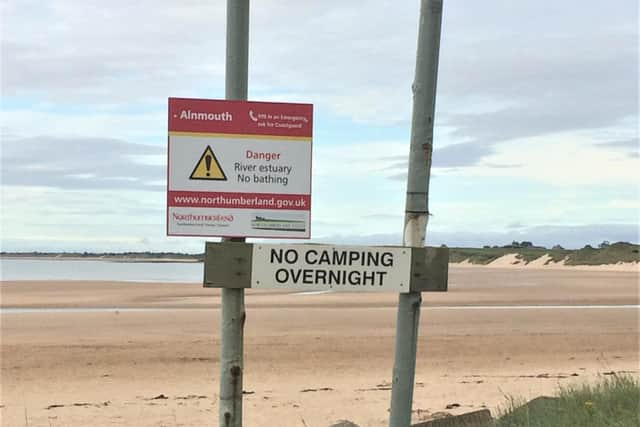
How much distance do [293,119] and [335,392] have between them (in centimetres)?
621

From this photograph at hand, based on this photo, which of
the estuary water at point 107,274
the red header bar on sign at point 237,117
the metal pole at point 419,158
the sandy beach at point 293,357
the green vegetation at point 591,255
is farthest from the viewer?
the green vegetation at point 591,255

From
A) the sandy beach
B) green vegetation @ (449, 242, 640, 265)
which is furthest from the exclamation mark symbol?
green vegetation @ (449, 242, 640, 265)

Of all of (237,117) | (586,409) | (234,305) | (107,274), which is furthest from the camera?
(107,274)

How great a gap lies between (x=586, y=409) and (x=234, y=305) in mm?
2831

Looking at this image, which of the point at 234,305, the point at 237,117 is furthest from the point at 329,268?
the point at 237,117

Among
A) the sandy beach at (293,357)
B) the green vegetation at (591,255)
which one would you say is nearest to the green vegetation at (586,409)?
the sandy beach at (293,357)

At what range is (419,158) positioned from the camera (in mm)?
5027

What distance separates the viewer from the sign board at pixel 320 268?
490 cm

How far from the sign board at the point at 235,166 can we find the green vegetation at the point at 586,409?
2.40m

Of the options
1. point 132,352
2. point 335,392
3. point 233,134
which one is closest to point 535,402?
point 233,134

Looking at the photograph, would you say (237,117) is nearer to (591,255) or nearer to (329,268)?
(329,268)

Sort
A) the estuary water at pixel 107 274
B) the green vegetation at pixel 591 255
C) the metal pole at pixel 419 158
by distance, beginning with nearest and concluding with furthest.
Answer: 1. the metal pole at pixel 419 158
2. the estuary water at pixel 107 274
3. the green vegetation at pixel 591 255

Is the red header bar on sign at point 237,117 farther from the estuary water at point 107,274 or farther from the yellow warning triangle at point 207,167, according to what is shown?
the estuary water at point 107,274

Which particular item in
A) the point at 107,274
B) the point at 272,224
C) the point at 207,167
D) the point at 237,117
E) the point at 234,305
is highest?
the point at 237,117
